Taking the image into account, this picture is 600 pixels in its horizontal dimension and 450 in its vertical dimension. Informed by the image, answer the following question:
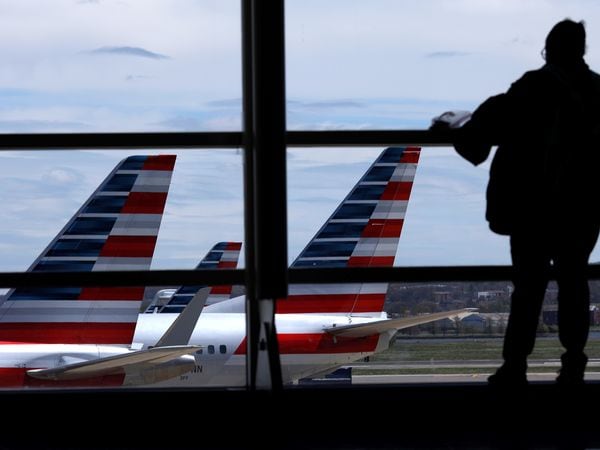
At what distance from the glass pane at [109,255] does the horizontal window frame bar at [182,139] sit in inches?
34.6

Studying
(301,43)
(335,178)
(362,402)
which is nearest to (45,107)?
(335,178)

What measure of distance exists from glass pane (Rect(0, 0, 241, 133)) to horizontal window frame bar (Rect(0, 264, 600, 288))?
44 cm

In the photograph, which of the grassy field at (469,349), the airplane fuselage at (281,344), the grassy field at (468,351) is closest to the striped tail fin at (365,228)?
the airplane fuselage at (281,344)

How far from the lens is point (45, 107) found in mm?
6688

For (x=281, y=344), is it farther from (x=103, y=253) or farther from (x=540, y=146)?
(x=540, y=146)

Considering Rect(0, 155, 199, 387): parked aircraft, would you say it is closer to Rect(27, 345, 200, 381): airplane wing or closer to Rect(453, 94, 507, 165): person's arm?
Rect(27, 345, 200, 381): airplane wing

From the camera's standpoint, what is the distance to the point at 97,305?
13.1 m

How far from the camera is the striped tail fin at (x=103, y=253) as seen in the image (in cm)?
1173

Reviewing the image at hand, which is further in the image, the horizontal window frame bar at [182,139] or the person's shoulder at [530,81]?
the horizontal window frame bar at [182,139]

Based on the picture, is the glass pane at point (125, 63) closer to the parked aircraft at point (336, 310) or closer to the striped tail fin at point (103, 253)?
the striped tail fin at point (103, 253)

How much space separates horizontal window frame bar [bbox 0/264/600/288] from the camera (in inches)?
126

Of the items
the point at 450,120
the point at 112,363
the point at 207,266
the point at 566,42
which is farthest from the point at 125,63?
the point at 207,266

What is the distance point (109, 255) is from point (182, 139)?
8.89 meters

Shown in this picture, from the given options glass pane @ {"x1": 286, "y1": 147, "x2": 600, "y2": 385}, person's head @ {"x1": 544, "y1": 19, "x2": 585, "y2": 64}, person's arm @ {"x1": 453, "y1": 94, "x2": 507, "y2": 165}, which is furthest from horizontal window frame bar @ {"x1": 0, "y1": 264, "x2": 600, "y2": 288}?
person's head @ {"x1": 544, "y1": 19, "x2": 585, "y2": 64}
